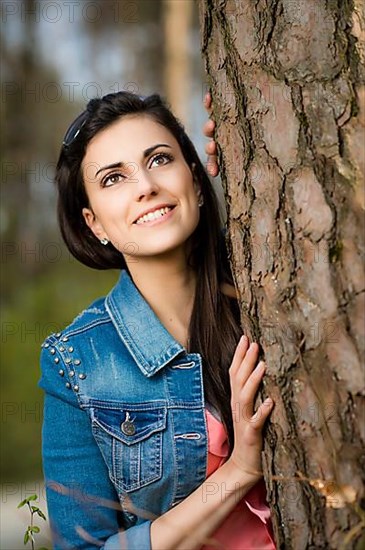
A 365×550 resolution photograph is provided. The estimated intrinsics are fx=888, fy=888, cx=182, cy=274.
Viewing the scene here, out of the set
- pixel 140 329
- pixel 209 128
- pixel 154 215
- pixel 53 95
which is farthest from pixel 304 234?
pixel 53 95

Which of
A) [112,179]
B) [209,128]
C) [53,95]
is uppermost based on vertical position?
[53,95]

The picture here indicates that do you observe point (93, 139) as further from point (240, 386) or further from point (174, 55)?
point (174, 55)

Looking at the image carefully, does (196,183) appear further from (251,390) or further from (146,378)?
(251,390)

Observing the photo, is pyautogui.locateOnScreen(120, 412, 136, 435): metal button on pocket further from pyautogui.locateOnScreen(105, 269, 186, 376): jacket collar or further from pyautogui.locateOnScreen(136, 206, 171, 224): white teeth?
pyautogui.locateOnScreen(136, 206, 171, 224): white teeth

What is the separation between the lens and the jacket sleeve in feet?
7.77

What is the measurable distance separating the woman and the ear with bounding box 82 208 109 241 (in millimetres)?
40

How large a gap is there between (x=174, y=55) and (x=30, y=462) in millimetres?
5871

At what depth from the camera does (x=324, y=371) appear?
5.90 feet

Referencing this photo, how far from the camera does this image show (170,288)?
2.61 meters

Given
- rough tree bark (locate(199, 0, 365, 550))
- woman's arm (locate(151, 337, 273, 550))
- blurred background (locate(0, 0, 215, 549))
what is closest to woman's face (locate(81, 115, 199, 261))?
rough tree bark (locate(199, 0, 365, 550))

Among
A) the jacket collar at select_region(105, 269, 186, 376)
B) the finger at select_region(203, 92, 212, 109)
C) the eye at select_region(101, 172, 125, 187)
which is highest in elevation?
the finger at select_region(203, 92, 212, 109)

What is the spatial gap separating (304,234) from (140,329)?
30.9 inches

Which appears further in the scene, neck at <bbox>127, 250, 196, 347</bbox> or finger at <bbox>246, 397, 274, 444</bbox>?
neck at <bbox>127, 250, 196, 347</bbox>

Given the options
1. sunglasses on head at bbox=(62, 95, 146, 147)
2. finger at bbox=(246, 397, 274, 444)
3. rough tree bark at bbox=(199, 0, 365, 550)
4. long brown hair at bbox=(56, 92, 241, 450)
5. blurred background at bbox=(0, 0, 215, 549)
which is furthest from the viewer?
blurred background at bbox=(0, 0, 215, 549)
